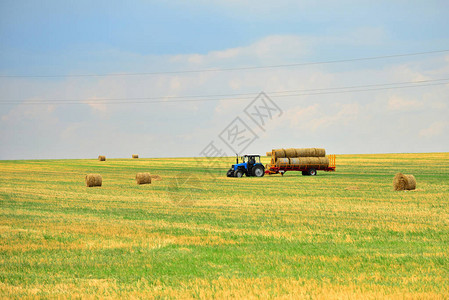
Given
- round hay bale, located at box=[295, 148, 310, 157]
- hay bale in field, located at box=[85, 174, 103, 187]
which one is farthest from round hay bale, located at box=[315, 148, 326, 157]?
hay bale in field, located at box=[85, 174, 103, 187]

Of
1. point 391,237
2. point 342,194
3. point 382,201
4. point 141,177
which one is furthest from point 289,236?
point 141,177

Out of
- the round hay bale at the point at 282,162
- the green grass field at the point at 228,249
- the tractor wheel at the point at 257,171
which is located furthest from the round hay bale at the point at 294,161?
the green grass field at the point at 228,249

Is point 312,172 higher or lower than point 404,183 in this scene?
lower

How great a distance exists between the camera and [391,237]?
14000mm

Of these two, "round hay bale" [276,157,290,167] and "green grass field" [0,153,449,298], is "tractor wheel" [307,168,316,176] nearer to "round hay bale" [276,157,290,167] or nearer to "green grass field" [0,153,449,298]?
"round hay bale" [276,157,290,167]

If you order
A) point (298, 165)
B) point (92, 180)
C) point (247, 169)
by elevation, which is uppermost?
point (298, 165)

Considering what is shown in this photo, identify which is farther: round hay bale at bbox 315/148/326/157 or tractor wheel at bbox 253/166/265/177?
round hay bale at bbox 315/148/326/157

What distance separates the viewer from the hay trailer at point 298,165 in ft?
155

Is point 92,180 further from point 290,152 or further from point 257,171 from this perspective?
point 290,152

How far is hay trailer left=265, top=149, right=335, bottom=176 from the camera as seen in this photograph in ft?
155

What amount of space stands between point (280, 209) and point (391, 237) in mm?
7088

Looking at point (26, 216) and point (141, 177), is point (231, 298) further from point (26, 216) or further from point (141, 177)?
point (141, 177)

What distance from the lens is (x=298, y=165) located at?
47.7 metres

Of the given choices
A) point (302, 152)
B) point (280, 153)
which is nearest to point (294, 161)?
point (280, 153)
